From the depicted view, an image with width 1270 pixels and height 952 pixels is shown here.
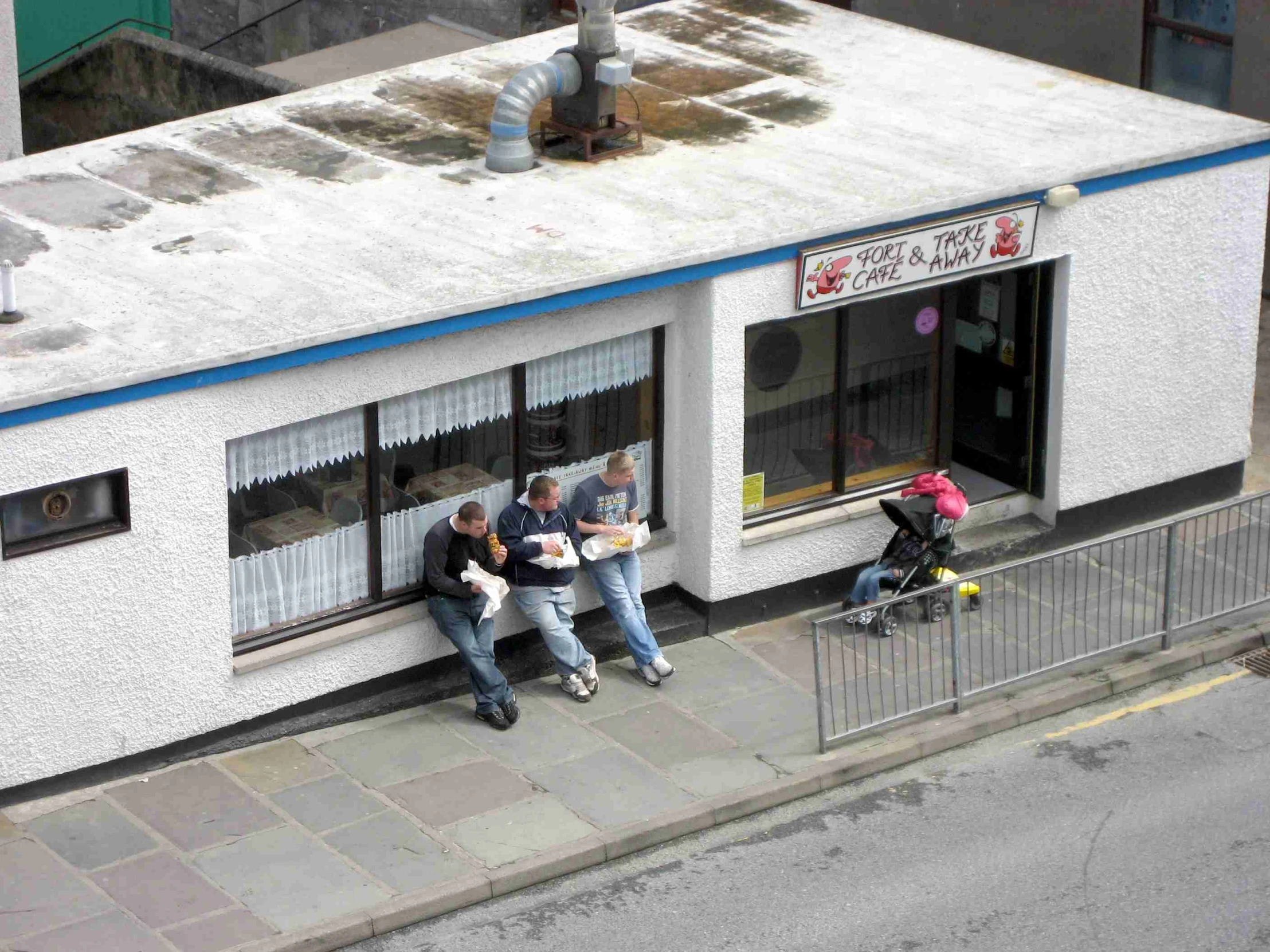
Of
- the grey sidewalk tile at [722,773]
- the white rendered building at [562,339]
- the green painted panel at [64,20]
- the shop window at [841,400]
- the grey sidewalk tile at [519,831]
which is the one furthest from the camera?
the green painted panel at [64,20]

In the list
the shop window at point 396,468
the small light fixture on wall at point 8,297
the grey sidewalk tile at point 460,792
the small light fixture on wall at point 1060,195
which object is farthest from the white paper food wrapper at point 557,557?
the small light fixture on wall at point 1060,195

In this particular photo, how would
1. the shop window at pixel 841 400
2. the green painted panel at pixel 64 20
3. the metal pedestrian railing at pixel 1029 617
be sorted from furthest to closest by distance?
1. the green painted panel at pixel 64 20
2. the shop window at pixel 841 400
3. the metal pedestrian railing at pixel 1029 617

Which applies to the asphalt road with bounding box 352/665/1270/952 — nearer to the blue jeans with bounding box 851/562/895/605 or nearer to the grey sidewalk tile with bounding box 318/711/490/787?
the grey sidewalk tile with bounding box 318/711/490/787

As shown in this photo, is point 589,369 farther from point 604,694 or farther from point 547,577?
point 604,694

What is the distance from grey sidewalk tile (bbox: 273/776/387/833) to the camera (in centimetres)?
1224

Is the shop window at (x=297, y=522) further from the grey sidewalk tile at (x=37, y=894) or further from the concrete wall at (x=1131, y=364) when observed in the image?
the concrete wall at (x=1131, y=364)

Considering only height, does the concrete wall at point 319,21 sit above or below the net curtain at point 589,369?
above

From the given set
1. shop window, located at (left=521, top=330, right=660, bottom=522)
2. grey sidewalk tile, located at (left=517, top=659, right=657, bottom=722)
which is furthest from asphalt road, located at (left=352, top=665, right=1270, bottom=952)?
shop window, located at (left=521, top=330, right=660, bottom=522)

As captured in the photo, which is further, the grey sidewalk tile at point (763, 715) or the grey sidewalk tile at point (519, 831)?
the grey sidewalk tile at point (763, 715)

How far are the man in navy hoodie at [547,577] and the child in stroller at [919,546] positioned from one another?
2.25 m

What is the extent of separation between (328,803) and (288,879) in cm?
88

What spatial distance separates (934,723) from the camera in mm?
13641

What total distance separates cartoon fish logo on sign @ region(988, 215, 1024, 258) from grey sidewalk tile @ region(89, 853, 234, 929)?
291 inches

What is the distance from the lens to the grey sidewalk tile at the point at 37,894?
36.3 ft
